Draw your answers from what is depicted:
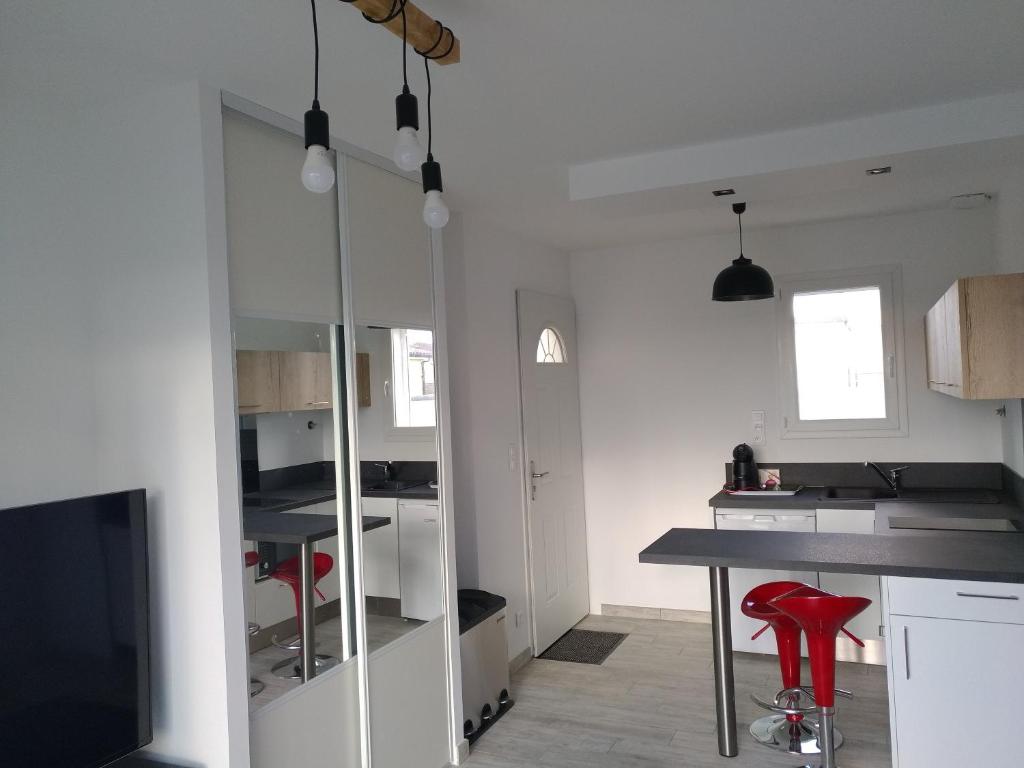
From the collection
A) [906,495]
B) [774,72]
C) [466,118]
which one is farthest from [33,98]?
[906,495]

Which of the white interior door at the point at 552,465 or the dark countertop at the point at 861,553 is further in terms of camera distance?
the white interior door at the point at 552,465

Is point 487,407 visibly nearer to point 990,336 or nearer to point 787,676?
point 787,676

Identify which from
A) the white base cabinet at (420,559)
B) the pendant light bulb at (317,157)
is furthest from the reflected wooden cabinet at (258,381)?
the pendant light bulb at (317,157)

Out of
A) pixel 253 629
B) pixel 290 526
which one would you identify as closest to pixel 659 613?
pixel 290 526

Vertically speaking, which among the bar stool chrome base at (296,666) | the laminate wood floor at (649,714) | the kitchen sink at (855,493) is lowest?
the laminate wood floor at (649,714)

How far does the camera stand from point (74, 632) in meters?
2.22

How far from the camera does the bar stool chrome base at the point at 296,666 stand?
8.62 feet

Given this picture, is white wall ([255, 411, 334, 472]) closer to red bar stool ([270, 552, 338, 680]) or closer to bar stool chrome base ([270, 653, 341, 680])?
red bar stool ([270, 552, 338, 680])

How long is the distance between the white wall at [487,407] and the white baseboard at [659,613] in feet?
3.49

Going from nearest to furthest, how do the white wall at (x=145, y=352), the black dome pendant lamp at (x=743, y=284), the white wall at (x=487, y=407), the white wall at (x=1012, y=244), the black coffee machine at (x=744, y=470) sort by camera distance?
the white wall at (x=145, y=352), the white wall at (x=1012, y=244), the black dome pendant lamp at (x=743, y=284), the white wall at (x=487, y=407), the black coffee machine at (x=744, y=470)

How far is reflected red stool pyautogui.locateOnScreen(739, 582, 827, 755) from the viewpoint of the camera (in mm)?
3451

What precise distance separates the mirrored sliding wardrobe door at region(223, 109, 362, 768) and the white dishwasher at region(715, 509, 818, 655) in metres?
2.53

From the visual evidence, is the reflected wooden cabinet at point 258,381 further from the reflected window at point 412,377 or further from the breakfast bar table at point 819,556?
the breakfast bar table at point 819,556

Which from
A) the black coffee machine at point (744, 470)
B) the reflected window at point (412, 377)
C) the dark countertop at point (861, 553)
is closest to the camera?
the dark countertop at point (861, 553)
